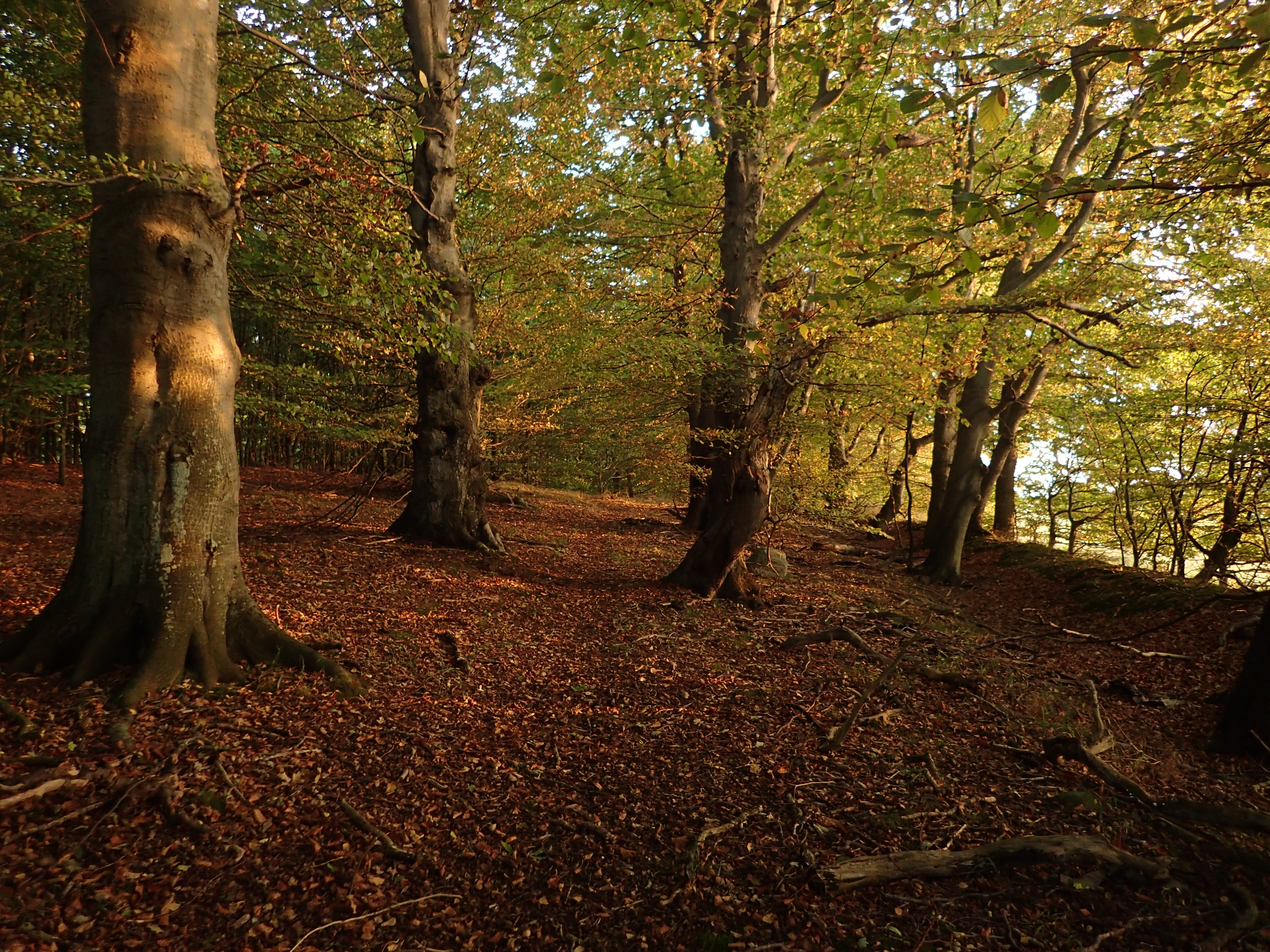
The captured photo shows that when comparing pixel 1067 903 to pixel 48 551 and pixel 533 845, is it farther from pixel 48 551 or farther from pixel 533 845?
pixel 48 551

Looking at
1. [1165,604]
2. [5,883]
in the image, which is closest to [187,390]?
[5,883]

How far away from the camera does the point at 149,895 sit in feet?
9.05

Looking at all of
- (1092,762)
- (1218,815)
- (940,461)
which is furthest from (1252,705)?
(940,461)

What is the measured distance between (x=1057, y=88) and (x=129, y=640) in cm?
585

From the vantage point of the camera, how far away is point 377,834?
333 centimetres

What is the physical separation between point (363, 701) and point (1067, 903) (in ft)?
14.1

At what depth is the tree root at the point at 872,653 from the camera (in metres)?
5.98

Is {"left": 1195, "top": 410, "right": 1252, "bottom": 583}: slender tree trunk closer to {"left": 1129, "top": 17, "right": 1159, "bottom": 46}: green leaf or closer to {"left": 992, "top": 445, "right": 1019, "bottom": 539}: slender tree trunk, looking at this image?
{"left": 1129, "top": 17, "right": 1159, "bottom": 46}: green leaf

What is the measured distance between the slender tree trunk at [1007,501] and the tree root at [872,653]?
1289 centimetres

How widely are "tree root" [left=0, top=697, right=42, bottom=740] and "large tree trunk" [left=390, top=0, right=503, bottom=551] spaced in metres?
5.72

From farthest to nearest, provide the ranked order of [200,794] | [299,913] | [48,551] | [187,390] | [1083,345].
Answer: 1. [1083,345]
2. [48,551]
3. [187,390]
4. [200,794]
5. [299,913]

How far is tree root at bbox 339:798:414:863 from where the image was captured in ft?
10.7

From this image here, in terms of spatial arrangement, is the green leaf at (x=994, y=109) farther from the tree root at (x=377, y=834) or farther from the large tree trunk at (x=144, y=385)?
the large tree trunk at (x=144, y=385)

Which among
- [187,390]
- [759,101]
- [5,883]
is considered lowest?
[5,883]
